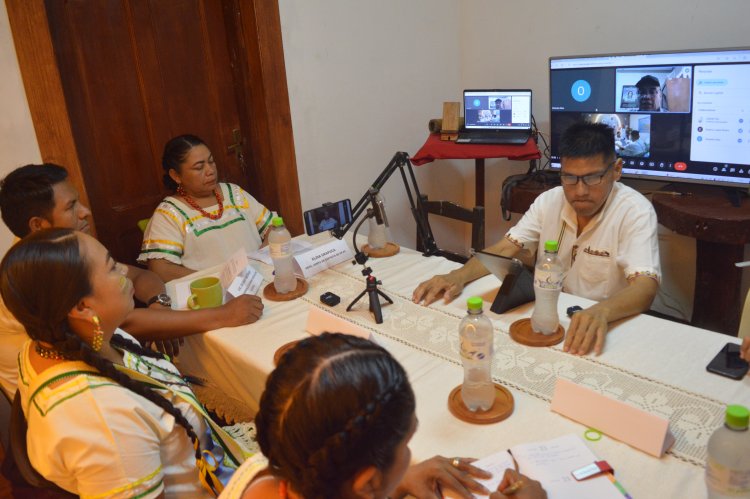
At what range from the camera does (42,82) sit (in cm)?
234

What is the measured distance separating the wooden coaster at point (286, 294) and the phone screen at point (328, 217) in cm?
22

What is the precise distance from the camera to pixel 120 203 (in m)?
2.86

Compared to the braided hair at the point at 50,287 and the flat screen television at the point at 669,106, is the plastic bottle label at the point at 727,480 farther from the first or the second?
the flat screen television at the point at 669,106

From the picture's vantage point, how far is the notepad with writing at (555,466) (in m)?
1.01

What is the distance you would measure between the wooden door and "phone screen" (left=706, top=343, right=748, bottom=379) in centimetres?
236

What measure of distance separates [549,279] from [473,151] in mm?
1973

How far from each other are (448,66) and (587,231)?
7.51ft

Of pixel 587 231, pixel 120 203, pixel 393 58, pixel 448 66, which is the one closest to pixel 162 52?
pixel 120 203

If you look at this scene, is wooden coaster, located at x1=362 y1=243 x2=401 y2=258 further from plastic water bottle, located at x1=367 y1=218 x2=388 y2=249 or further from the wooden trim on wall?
the wooden trim on wall

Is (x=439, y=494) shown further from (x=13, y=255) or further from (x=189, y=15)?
(x=189, y=15)

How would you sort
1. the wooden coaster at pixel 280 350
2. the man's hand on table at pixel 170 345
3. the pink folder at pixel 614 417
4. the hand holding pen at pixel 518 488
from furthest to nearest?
the man's hand on table at pixel 170 345 < the wooden coaster at pixel 280 350 < the pink folder at pixel 614 417 < the hand holding pen at pixel 518 488

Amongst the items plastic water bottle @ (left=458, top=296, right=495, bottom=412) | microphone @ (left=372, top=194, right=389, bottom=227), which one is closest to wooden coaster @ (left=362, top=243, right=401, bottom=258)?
microphone @ (left=372, top=194, right=389, bottom=227)

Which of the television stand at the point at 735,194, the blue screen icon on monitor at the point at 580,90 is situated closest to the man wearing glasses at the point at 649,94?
the blue screen icon on monitor at the point at 580,90

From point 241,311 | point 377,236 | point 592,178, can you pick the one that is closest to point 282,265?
point 241,311
